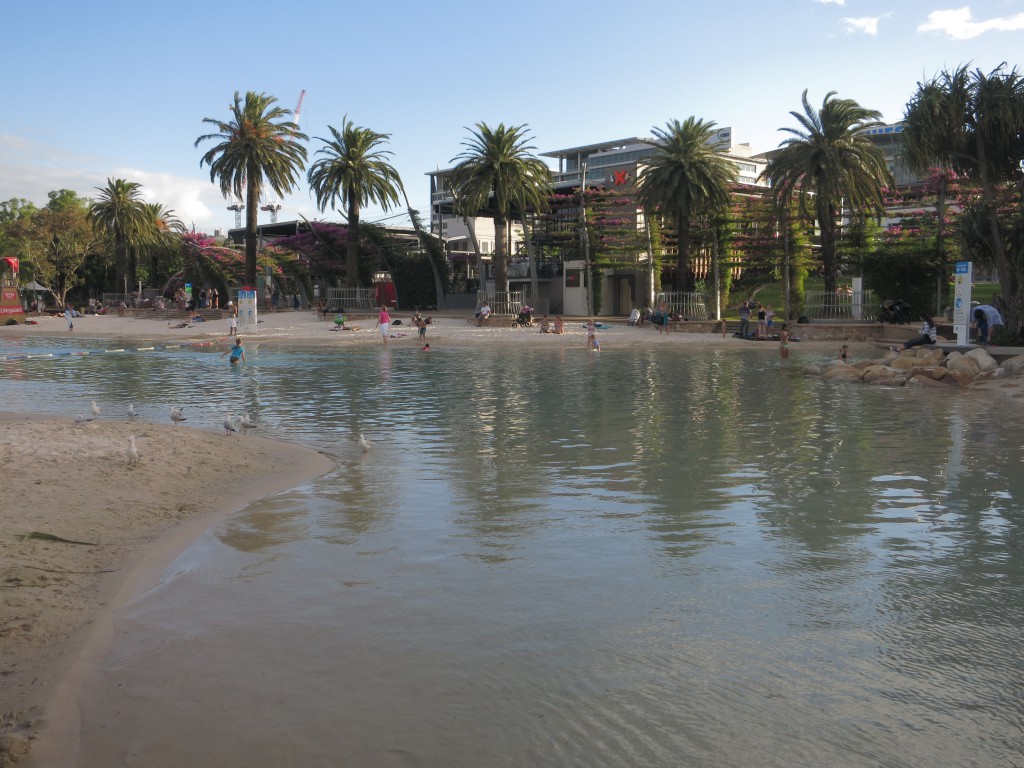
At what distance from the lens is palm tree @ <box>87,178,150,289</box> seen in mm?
68062

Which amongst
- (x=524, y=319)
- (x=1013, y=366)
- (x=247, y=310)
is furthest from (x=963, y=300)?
(x=247, y=310)

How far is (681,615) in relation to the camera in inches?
262

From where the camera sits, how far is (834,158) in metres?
40.3

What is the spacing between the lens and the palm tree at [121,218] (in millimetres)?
68062

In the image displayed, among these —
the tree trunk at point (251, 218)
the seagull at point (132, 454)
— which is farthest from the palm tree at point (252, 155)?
the seagull at point (132, 454)

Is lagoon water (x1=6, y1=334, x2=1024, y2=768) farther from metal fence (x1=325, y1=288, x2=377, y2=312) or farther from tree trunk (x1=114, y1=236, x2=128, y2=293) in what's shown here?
tree trunk (x1=114, y1=236, x2=128, y2=293)

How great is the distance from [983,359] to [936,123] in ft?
35.0

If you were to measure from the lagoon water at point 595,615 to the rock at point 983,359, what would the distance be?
34.5 ft

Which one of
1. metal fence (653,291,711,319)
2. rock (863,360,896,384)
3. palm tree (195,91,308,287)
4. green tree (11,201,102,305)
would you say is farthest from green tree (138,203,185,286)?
rock (863,360,896,384)

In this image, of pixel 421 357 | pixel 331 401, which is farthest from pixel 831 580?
pixel 421 357

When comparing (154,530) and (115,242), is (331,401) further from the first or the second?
(115,242)

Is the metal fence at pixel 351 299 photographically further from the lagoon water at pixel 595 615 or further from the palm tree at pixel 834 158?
the lagoon water at pixel 595 615

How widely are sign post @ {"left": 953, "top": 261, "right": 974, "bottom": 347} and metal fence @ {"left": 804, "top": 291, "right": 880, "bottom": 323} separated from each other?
14.6 m

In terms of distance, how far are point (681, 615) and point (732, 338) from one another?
118ft
